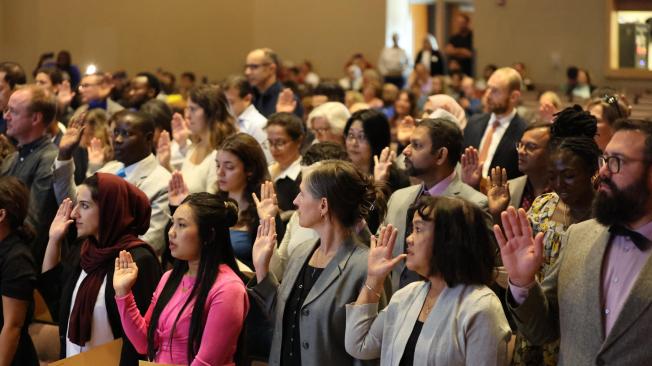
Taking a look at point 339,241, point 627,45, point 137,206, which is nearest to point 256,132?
point 137,206

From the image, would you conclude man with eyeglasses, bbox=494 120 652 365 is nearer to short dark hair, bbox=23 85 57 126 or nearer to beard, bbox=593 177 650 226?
beard, bbox=593 177 650 226

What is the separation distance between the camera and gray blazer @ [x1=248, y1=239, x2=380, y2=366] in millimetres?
3607

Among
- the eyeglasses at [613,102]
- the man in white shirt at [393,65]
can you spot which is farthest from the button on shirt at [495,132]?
the man in white shirt at [393,65]

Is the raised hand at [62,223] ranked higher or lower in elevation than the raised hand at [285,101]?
lower

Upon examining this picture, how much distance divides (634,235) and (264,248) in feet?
4.76

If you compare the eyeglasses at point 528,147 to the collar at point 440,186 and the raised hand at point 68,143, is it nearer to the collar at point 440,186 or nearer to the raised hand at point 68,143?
the collar at point 440,186

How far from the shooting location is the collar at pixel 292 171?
5.43 meters

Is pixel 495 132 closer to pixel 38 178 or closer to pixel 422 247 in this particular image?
pixel 38 178

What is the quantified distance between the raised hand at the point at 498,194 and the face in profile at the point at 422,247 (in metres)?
1.06

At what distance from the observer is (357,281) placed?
3643 millimetres

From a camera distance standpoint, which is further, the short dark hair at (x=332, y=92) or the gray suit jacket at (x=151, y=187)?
the short dark hair at (x=332, y=92)

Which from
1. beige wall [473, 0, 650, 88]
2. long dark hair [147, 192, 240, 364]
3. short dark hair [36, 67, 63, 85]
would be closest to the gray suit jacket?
long dark hair [147, 192, 240, 364]

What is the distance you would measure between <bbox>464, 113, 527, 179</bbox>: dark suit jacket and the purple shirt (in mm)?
2752

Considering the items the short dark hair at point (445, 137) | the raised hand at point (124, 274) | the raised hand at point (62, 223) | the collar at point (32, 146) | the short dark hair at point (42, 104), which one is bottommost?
the raised hand at point (124, 274)
